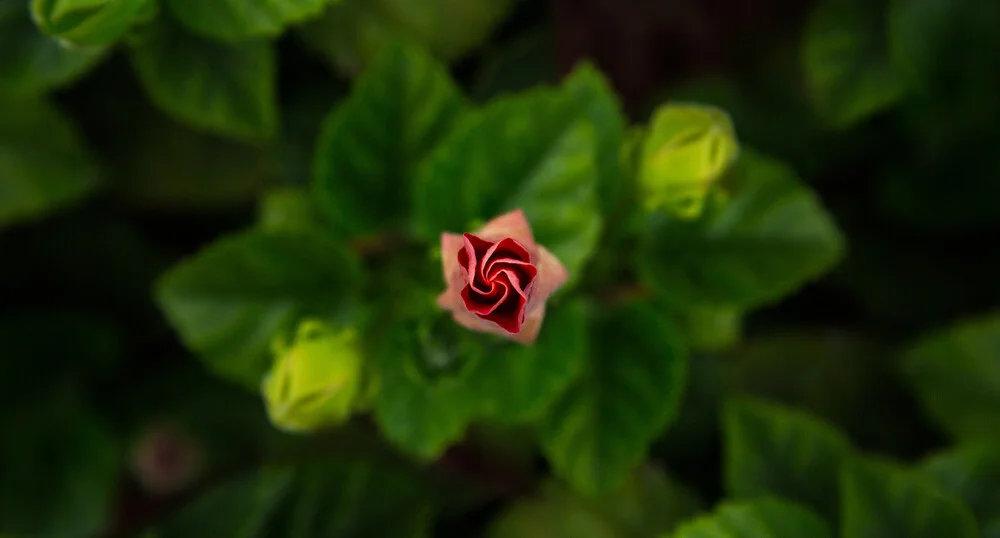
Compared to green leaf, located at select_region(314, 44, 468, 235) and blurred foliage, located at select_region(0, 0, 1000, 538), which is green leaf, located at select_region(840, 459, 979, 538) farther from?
green leaf, located at select_region(314, 44, 468, 235)

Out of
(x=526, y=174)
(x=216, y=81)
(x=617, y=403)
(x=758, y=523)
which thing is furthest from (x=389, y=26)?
(x=758, y=523)

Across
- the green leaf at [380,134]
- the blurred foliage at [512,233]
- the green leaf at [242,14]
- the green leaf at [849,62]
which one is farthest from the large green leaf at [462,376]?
the green leaf at [849,62]

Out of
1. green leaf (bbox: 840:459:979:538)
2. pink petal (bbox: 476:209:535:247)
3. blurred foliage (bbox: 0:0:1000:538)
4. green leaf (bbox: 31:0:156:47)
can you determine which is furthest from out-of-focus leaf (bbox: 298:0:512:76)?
green leaf (bbox: 840:459:979:538)

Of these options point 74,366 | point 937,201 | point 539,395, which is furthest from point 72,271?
point 937,201

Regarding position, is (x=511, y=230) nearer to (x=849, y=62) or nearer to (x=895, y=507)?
(x=895, y=507)

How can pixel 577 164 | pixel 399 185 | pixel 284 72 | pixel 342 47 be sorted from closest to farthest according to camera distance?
pixel 577 164
pixel 399 185
pixel 342 47
pixel 284 72

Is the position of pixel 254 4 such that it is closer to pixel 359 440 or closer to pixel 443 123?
pixel 443 123
